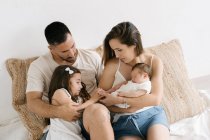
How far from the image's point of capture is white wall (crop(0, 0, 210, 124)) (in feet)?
6.31

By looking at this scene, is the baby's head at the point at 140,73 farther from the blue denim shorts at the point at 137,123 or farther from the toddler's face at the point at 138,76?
the blue denim shorts at the point at 137,123

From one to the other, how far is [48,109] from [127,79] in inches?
18.3

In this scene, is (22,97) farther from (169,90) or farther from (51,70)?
(169,90)

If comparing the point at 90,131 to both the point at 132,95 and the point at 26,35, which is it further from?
the point at 26,35

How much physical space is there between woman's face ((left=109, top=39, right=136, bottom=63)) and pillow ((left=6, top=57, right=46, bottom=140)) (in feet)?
1.75

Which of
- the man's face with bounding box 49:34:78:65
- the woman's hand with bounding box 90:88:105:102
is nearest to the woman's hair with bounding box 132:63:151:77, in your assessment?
the woman's hand with bounding box 90:88:105:102

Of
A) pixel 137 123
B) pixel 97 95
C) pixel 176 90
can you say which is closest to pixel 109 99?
pixel 97 95

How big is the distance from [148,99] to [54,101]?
500 millimetres

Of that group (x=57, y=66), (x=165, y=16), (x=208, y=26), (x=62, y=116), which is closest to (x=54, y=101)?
(x=62, y=116)

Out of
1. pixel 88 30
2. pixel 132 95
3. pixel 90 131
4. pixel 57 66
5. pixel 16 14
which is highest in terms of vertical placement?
pixel 16 14

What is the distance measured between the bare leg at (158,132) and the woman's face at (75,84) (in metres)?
0.44

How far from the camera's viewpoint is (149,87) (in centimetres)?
174

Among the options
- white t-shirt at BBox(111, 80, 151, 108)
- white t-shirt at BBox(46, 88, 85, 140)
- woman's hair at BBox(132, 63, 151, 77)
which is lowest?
white t-shirt at BBox(46, 88, 85, 140)

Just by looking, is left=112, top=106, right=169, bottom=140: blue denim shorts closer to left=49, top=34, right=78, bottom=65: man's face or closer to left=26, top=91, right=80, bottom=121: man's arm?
left=26, top=91, right=80, bottom=121: man's arm
